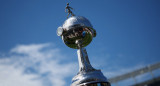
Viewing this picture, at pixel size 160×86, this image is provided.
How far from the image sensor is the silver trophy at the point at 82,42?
401cm

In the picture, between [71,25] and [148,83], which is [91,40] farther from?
[148,83]

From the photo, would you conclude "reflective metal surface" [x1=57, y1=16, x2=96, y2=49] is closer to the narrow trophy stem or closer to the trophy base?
the narrow trophy stem

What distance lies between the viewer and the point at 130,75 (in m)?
20.1

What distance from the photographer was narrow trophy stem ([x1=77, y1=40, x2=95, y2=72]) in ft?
14.4

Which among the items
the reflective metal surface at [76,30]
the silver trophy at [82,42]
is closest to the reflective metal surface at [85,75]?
the silver trophy at [82,42]

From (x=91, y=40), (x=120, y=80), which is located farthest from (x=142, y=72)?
(x=91, y=40)

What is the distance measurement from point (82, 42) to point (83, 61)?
1.93 ft

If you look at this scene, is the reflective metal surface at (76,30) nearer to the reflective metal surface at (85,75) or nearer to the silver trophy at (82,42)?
the silver trophy at (82,42)

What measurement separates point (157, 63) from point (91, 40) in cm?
1603

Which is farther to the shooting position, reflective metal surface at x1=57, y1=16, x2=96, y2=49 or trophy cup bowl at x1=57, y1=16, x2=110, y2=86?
reflective metal surface at x1=57, y1=16, x2=96, y2=49

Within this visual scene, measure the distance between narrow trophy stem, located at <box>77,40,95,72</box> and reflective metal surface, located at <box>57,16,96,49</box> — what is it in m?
0.22

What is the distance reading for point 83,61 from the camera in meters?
4.51

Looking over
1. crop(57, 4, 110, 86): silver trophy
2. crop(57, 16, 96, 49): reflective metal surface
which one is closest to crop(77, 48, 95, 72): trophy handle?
crop(57, 4, 110, 86): silver trophy

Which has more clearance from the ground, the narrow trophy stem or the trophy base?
the narrow trophy stem
